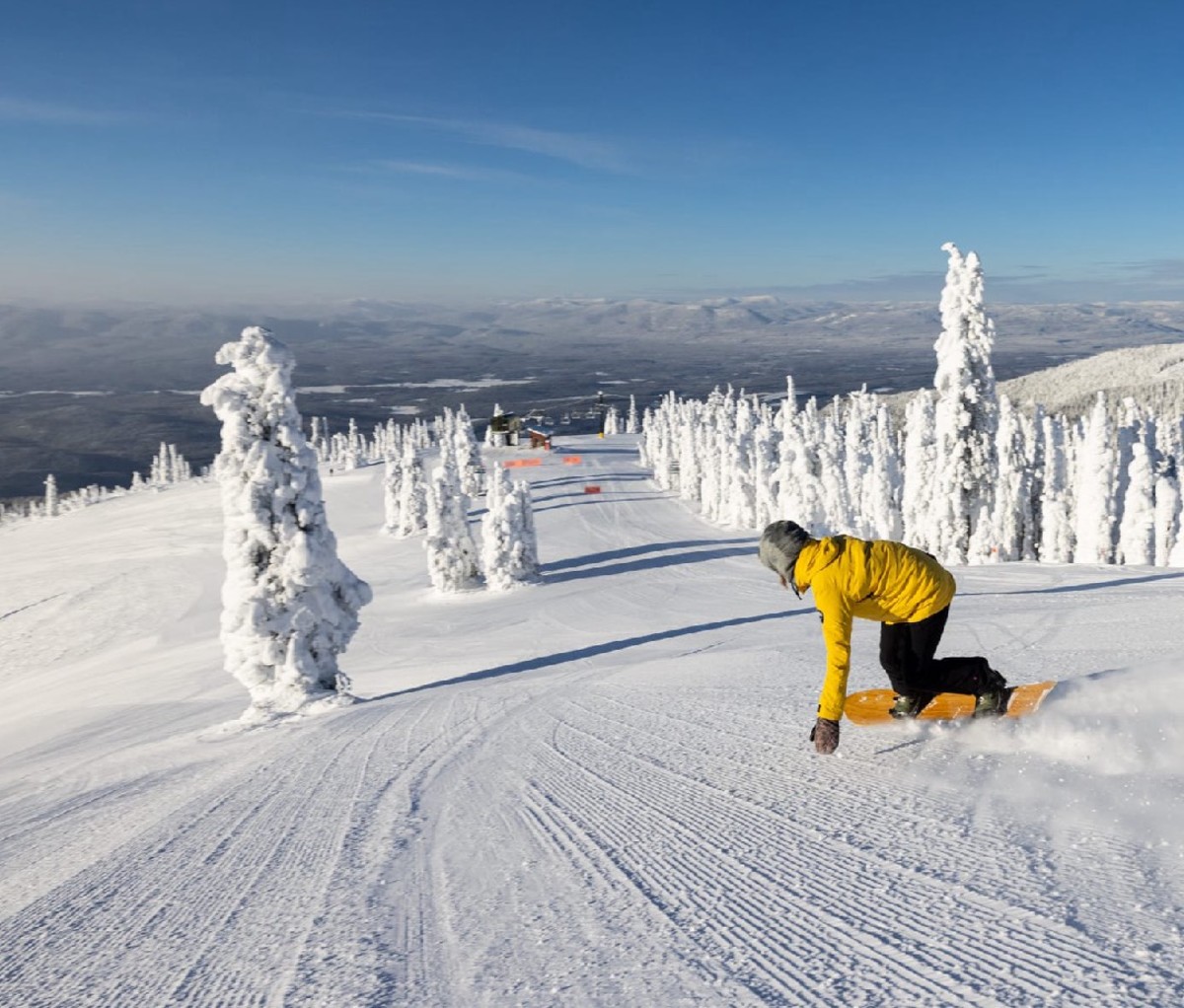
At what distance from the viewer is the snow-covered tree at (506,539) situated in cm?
4050

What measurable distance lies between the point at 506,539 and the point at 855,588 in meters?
36.4

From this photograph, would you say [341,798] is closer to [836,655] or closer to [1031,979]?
[836,655]

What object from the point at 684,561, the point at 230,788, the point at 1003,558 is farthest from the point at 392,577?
the point at 230,788

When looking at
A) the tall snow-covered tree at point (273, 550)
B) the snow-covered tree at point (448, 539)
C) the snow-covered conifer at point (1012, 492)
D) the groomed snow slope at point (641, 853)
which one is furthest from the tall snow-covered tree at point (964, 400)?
the tall snow-covered tree at point (273, 550)

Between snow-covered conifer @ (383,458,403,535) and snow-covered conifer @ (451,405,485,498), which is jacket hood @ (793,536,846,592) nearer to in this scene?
snow-covered conifer @ (383,458,403,535)

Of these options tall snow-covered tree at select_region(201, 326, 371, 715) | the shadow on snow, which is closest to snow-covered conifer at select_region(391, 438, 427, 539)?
the shadow on snow

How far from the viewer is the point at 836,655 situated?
4758mm

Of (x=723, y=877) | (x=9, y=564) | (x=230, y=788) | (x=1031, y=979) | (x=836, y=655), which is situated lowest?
(x=9, y=564)

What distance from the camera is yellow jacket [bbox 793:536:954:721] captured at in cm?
476

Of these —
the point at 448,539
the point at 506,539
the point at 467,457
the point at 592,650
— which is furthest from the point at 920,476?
the point at 467,457

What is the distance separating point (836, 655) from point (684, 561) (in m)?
37.8

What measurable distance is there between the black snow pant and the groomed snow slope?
28 cm

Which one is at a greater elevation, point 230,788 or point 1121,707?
point 1121,707

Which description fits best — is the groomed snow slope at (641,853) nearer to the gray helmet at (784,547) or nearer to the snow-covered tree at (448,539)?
Answer: the gray helmet at (784,547)
